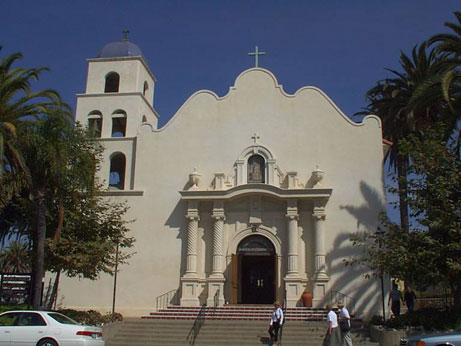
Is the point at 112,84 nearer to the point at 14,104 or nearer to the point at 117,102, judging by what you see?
the point at 117,102

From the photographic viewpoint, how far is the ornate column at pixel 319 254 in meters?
24.3

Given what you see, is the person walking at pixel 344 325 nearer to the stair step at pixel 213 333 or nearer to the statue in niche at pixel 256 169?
the stair step at pixel 213 333

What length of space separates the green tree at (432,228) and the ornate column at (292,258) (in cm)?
450

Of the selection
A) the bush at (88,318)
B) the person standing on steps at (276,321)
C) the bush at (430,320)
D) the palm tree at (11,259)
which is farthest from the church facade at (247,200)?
the palm tree at (11,259)

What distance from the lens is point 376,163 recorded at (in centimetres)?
2614

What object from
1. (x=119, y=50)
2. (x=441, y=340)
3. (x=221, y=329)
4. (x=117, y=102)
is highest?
(x=119, y=50)

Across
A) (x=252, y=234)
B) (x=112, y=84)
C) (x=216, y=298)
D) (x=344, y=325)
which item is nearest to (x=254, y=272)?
(x=252, y=234)

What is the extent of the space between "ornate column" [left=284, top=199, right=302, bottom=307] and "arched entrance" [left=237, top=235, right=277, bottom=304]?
3.76 ft

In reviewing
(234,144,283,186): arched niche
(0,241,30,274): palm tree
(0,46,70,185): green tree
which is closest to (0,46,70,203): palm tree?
(0,46,70,185): green tree

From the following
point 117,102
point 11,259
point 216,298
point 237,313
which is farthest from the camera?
point 11,259

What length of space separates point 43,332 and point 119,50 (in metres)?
20.6

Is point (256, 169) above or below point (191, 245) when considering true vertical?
above

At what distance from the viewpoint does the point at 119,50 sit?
31.6 m

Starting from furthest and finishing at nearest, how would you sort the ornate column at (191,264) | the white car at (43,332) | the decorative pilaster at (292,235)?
1. the ornate column at (191,264)
2. the decorative pilaster at (292,235)
3. the white car at (43,332)
